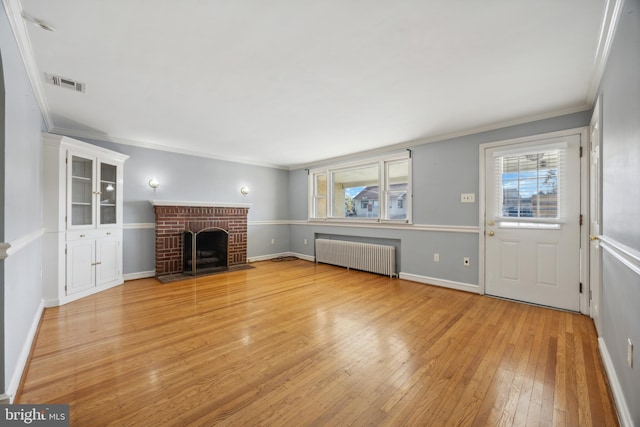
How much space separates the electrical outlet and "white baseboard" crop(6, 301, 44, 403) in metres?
4.69

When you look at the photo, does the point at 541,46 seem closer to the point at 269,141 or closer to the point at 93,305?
the point at 269,141

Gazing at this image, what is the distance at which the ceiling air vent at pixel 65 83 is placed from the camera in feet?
8.05

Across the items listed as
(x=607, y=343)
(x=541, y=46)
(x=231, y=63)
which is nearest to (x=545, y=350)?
(x=607, y=343)

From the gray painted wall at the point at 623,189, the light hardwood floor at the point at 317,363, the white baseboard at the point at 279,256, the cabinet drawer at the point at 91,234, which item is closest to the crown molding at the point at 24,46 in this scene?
the cabinet drawer at the point at 91,234

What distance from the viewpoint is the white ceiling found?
164 centimetres

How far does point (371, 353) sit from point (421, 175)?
3060mm

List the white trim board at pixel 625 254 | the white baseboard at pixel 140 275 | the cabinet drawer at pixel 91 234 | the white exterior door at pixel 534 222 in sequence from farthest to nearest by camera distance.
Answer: the white baseboard at pixel 140 275
the cabinet drawer at pixel 91 234
the white exterior door at pixel 534 222
the white trim board at pixel 625 254

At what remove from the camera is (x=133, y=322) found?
2.78 m

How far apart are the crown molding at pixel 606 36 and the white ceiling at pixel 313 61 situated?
0.03m

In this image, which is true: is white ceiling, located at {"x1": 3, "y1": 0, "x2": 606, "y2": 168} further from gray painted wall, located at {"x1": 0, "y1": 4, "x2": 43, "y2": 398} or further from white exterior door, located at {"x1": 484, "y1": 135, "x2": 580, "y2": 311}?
white exterior door, located at {"x1": 484, "y1": 135, "x2": 580, "y2": 311}

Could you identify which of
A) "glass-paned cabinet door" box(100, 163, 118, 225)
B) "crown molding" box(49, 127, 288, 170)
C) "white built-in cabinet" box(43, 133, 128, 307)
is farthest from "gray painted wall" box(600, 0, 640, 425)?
"crown molding" box(49, 127, 288, 170)

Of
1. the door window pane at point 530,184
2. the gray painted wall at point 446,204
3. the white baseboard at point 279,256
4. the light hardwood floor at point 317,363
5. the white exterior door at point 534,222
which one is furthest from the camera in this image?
the white baseboard at point 279,256

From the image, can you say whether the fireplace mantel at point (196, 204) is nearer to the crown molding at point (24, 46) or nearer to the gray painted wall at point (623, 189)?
the crown molding at point (24, 46)

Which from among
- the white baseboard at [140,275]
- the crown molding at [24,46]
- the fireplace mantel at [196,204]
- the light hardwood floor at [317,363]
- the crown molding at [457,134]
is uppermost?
the crown molding at [24,46]
